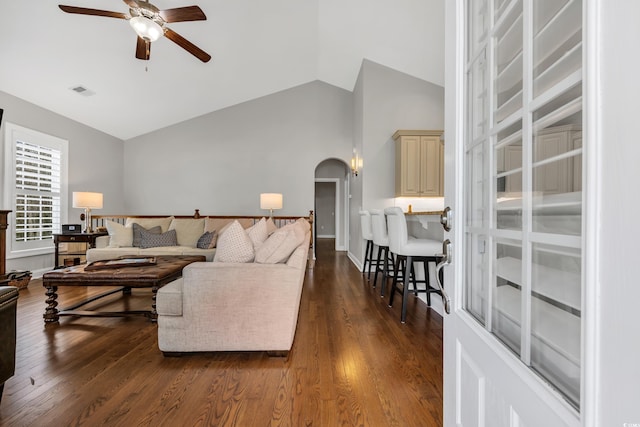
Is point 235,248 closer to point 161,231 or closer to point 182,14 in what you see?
point 182,14

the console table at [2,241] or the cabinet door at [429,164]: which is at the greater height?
the cabinet door at [429,164]

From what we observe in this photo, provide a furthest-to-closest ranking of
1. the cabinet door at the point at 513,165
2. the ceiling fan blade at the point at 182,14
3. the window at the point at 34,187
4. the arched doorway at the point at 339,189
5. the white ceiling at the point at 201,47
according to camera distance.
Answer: the arched doorway at the point at 339,189, the window at the point at 34,187, the white ceiling at the point at 201,47, the ceiling fan blade at the point at 182,14, the cabinet door at the point at 513,165

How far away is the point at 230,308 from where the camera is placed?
6.38 feet

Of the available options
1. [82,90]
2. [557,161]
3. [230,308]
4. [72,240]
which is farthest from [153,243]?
[557,161]

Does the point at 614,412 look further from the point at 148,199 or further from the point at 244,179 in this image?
the point at 148,199

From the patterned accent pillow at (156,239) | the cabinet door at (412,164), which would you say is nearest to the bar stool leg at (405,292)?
the cabinet door at (412,164)

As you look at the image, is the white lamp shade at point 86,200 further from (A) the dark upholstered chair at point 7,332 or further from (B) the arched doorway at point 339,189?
(B) the arched doorway at point 339,189

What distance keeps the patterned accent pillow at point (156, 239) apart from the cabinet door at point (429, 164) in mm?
4018

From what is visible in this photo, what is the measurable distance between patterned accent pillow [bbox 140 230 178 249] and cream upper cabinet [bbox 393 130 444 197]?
371 cm

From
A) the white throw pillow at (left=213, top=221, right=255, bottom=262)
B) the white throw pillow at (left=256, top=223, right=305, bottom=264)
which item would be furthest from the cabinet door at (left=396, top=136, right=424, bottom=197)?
the white throw pillow at (left=213, top=221, right=255, bottom=262)

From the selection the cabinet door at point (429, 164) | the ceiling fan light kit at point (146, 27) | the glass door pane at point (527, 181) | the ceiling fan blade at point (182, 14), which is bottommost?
the glass door pane at point (527, 181)

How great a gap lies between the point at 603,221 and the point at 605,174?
0.19 feet

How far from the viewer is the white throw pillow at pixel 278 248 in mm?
2061

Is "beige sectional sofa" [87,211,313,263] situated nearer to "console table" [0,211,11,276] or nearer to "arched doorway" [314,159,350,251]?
"console table" [0,211,11,276]
